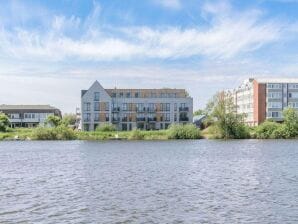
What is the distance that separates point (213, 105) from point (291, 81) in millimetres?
46787

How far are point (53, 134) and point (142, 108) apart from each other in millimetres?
33670

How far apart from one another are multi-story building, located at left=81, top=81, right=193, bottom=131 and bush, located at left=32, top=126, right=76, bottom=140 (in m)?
22.8

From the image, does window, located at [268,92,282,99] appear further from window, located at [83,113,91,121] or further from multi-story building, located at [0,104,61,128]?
multi-story building, located at [0,104,61,128]

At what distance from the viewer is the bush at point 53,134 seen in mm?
127625

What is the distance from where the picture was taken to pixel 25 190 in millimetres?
33219

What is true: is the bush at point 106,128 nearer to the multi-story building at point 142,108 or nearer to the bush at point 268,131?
the multi-story building at point 142,108

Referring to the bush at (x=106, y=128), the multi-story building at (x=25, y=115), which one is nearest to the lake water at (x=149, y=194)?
the bush at (x=106, y=128)

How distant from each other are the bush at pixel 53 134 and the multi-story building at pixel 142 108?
2277 centimetres

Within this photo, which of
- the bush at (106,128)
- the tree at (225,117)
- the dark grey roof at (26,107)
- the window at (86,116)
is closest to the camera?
the tree at (225,117)

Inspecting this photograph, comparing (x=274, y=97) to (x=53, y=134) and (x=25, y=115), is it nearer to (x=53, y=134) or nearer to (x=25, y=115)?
(x=53, y=134)

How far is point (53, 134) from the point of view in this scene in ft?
420

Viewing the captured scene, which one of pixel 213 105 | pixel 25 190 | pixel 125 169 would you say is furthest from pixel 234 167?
pixel 213 105

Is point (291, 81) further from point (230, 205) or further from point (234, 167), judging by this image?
point (230, 205)

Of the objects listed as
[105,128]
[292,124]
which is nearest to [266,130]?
[292,124]
